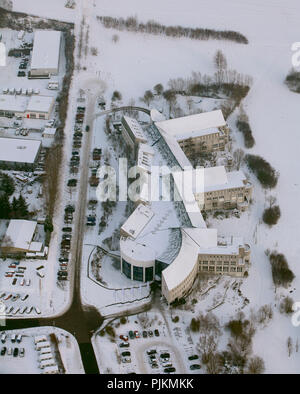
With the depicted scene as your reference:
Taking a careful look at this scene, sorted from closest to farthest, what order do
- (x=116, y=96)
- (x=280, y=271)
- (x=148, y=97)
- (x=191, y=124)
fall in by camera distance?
1. (x=280, y=271)
2. (x=191, y=124)
3. (x=148, y=97)
4. (x=116, y=96)

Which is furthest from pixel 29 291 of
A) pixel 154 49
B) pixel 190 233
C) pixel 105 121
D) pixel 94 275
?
pixel 154 49

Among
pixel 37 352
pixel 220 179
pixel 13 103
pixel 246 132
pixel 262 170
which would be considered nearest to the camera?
pixel 37 352

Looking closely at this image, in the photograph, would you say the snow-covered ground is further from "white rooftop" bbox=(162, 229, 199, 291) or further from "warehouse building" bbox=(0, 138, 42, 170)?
"warehouse building" bbox=(0, 138, 42, 170)

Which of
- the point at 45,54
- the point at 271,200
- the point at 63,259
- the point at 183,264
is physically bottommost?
the point at 63,259

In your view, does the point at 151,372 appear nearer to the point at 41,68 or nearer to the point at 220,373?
the point at 220,373

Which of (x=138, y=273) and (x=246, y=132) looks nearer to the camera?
(x=138, y=273)

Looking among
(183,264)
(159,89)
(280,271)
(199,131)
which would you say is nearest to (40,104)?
(159,89)

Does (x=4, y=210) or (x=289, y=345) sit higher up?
(x=4, y=210)

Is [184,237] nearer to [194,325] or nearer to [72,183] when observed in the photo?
[194,325]
